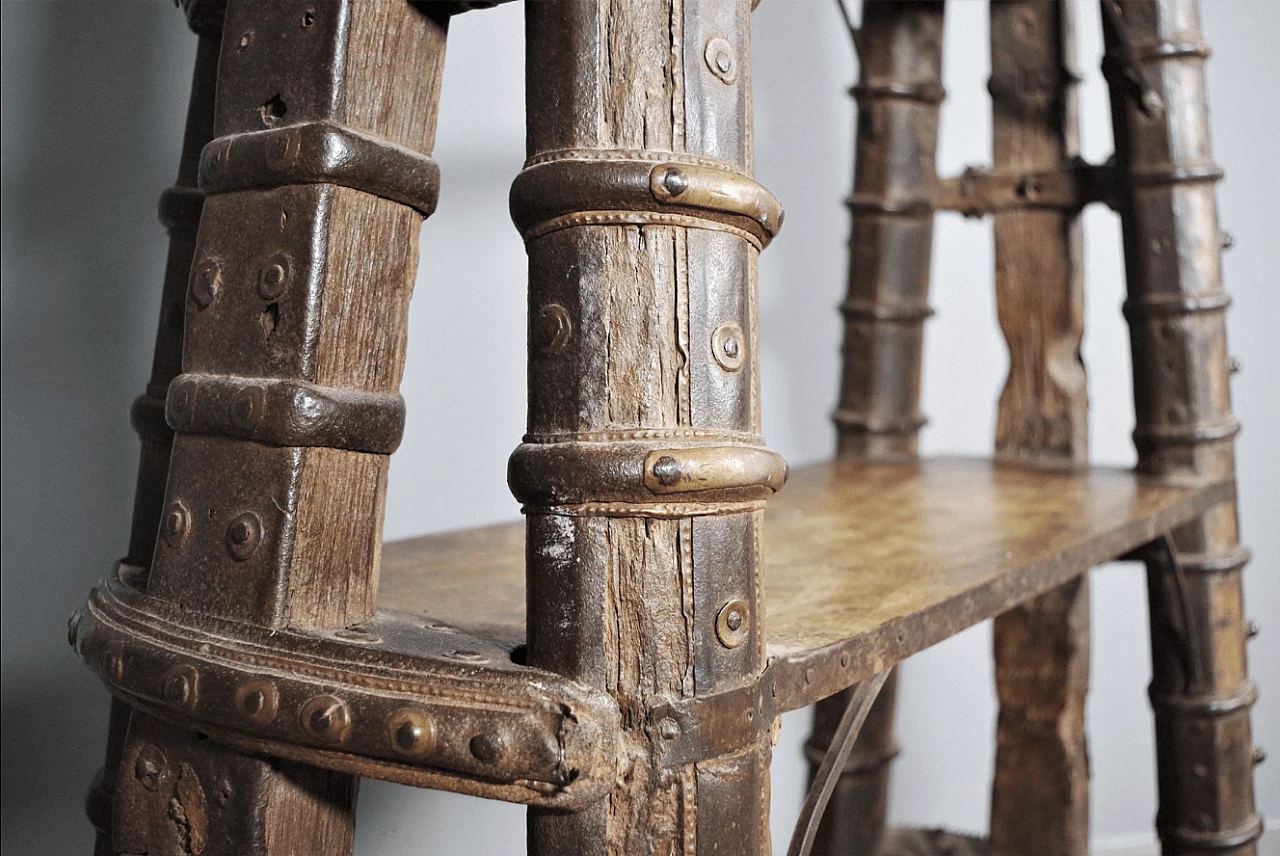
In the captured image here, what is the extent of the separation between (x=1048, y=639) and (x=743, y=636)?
1300 mm

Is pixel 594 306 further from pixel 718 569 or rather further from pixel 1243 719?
pixel 1243 719

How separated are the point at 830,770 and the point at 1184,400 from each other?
1.06m

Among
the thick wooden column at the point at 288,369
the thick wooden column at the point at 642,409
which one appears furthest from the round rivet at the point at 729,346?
the thick wooden column at the point at 288,369

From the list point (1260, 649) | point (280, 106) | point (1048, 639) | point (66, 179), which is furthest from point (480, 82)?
point (1260, 649)

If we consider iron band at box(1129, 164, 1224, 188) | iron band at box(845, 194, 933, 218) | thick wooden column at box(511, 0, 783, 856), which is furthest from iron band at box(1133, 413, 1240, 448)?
thick wooden column at box(511, 0, 783, 856)

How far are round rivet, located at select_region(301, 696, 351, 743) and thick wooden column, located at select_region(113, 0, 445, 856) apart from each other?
0.08m

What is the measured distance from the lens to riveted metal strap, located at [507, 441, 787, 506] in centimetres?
70

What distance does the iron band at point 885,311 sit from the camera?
204 centimetres

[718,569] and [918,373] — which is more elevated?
[918,373]

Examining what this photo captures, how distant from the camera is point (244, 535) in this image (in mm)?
807

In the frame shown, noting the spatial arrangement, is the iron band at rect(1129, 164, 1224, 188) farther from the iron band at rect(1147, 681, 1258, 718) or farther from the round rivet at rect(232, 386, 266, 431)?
the round rivet at rect(232, 386, 266, 431)

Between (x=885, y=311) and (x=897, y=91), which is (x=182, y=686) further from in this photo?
(x=897, y=91)

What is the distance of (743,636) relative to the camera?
2.47 ft

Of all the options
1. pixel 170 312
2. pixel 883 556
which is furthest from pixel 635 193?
pixel 883 556
